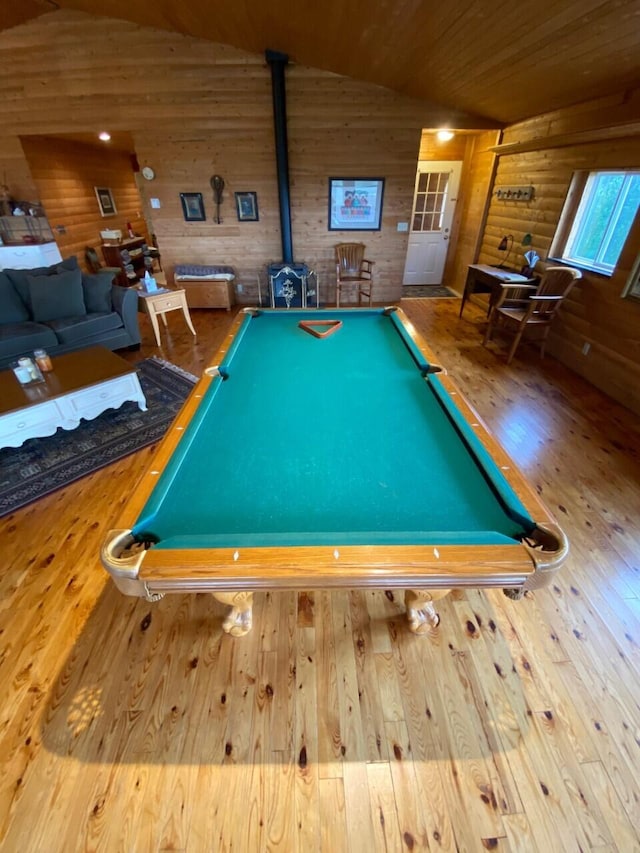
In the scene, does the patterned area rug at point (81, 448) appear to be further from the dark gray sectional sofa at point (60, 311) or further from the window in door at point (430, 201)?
the window in door at point (430, 201)

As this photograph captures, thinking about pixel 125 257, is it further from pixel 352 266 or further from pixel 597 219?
pixel 597 219

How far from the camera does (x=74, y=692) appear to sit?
1.38 meters

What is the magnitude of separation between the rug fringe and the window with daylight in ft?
13.2

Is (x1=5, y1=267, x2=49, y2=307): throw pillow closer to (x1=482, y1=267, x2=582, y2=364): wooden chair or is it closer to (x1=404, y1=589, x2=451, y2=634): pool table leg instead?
(x1=404, y1=589, x2=451, y2=634): pool table leg

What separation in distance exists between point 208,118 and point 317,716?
623 centimetres

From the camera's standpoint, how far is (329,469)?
130 cm

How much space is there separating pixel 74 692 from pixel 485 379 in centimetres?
369

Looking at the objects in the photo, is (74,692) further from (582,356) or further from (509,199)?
(509,199)

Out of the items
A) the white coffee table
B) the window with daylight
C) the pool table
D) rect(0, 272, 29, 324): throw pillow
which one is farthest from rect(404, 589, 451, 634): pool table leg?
rect(0, 272, 29, 324): throw pillow

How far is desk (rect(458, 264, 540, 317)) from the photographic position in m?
4.12

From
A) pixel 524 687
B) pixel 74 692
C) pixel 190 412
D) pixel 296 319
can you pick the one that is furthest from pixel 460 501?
pixel 296 319

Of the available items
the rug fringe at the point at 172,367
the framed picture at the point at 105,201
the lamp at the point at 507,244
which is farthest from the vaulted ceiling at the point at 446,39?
the rug fringe at the point at 172,367

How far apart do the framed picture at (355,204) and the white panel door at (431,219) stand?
928mm

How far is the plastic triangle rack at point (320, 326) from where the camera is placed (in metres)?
2.38
